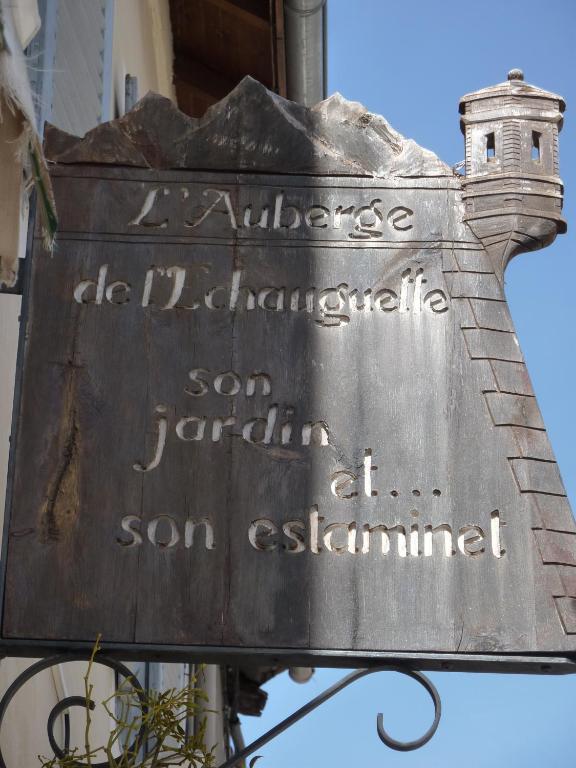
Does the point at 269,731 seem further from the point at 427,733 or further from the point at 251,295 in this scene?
the point at 251,295

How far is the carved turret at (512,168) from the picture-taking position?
3.86 metres

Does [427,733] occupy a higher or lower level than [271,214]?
lower

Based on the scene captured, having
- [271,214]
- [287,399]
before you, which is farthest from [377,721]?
[271,214]

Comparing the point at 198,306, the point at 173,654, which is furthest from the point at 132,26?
the point at 173,654

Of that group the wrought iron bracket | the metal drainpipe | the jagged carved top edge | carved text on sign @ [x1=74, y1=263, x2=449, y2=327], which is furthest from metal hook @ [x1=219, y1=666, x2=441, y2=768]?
the metal drainpipe

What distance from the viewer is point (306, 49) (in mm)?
7492

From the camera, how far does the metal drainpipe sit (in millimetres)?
7109

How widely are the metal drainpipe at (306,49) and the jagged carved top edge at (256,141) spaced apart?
10.4ft

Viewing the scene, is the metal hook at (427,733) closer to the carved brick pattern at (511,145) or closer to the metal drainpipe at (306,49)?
the carved brick pattern at (511,145)

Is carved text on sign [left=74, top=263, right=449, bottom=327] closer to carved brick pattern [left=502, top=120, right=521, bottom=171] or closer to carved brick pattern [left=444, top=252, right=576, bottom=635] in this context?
carved brick pattern [left=444, top=252, right=576, bottom=635]

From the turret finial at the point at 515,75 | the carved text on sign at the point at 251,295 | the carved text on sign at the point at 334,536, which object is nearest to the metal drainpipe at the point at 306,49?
the turret finial at the point at 515,75

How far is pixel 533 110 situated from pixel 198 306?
113 centimetres

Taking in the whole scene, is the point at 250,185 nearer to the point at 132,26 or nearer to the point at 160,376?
the point at 160,376

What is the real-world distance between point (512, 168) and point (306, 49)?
3799 millimetres
